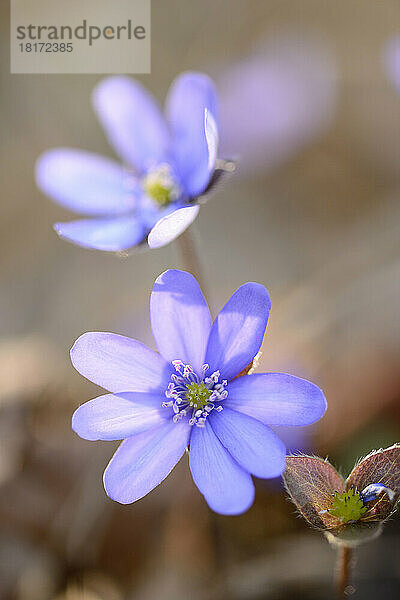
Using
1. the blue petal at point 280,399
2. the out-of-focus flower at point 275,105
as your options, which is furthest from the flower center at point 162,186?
the out-of-focus flower at point 275,105

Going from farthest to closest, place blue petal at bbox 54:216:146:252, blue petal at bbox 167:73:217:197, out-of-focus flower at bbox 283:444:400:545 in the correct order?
blue petal at bbox 167:73:217:197, blue petal at bbox 54:216:146:252, out-of-focus flower at bbox 283:444:400:545

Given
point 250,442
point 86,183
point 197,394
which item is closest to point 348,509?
point 250,442

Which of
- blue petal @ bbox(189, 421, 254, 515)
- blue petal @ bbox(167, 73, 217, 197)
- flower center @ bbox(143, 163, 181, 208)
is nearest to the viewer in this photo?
blue petal @ bbox(189, 421, 254, 515)

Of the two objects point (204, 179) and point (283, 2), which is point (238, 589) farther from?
point (283, 2)

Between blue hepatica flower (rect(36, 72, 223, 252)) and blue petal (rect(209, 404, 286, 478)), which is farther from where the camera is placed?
blue hepatica flower (rect(36, 72, 223, 252))

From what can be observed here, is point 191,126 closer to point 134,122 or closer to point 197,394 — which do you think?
point 134,122

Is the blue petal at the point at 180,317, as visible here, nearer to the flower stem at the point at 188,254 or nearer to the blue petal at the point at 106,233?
the blue petal at the point at 106,233

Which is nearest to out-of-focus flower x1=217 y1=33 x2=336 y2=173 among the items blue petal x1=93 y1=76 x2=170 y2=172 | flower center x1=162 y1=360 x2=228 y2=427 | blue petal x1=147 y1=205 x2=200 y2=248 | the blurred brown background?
the blurred brown background

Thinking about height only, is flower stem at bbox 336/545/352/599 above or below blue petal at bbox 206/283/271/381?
below

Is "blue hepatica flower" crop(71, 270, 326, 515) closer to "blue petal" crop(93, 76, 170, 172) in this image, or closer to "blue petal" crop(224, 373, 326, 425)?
"blue petal" crop(224, 373, 326, 425)
